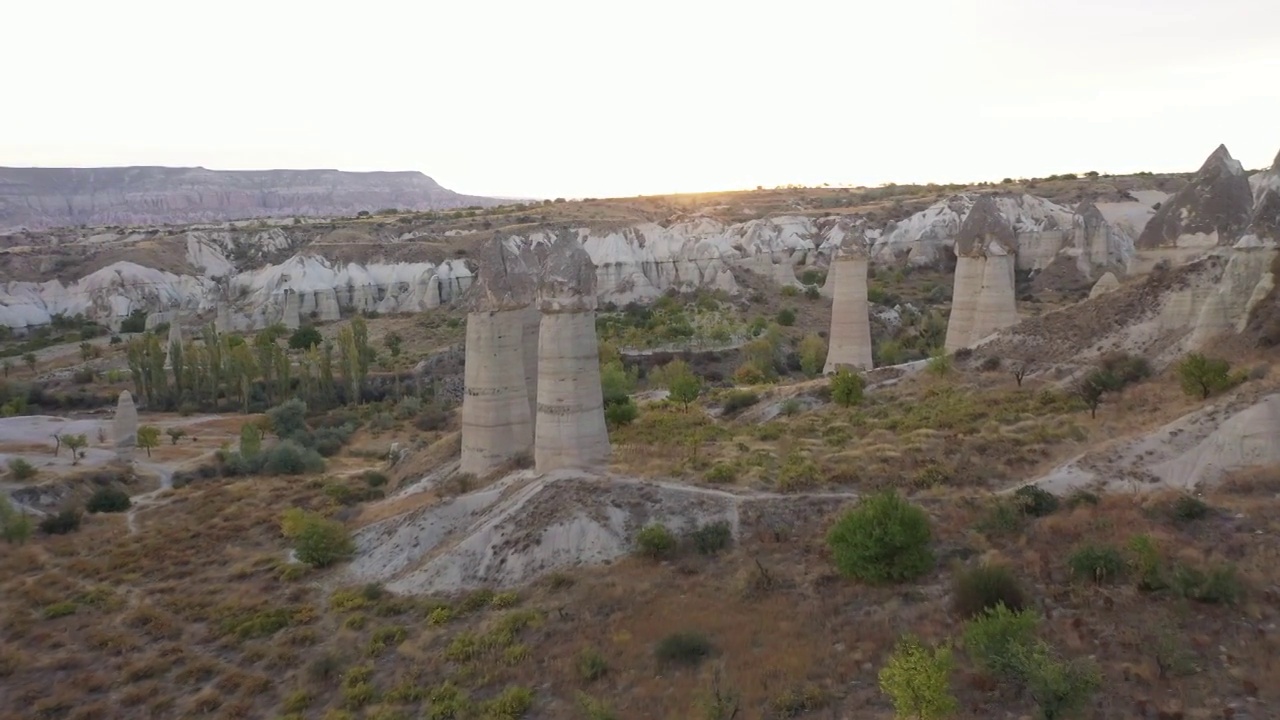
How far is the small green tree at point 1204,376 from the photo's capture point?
16.7m

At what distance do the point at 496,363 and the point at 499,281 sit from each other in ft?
5.77

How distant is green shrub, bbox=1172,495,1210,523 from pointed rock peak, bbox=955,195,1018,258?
14.4 m

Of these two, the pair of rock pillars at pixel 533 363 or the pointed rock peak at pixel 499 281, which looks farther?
the pointed rock peak at pixel 499 281

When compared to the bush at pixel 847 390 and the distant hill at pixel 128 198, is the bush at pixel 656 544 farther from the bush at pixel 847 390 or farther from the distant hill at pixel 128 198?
the distant hill at pixel 128 198

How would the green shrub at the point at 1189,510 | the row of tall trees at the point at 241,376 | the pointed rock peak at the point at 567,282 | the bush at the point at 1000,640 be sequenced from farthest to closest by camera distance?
1. the row of tall trees at the point at 241,376
2. the pointed rock peak at the point at 567,282
3. the green shrub at the point at 1189,510
4. the bush at the point at 1000,640

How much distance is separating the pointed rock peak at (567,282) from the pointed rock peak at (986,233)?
13.3 meters

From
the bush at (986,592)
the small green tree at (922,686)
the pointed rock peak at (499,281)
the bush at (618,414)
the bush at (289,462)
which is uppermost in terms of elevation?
the pointed rock peak at (499,281)

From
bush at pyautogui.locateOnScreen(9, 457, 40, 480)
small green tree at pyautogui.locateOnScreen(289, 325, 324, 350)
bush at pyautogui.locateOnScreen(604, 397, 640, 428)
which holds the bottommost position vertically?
bush at pyautogui.locateOnScreen(9, 457, 40, 480)

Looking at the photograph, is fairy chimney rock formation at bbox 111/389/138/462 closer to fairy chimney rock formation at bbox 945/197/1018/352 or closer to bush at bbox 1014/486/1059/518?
fairy chimney rock formation at bbox 945/197/1018/352

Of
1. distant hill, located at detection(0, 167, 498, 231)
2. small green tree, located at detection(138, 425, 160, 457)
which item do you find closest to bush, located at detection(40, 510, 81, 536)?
small green tree, located at detection(138, 425, 160, 457)

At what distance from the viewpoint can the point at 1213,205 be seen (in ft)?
79.0

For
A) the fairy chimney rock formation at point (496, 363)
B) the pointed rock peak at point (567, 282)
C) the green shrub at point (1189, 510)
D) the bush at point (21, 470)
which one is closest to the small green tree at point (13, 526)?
the bush at point (21, 470)

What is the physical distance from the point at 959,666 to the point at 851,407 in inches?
561

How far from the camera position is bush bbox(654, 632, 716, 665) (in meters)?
11.8
